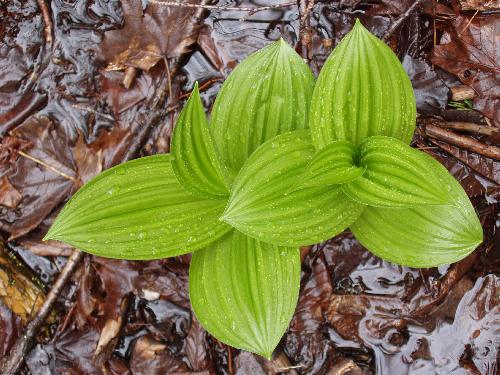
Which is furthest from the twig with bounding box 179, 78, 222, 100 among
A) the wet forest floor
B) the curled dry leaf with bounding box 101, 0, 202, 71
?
the curled dry leaf with bounding box 101, 0, 202, 71

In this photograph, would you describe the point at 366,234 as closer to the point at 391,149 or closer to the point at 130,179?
the point at 391,149

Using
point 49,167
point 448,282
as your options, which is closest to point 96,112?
point 49,167

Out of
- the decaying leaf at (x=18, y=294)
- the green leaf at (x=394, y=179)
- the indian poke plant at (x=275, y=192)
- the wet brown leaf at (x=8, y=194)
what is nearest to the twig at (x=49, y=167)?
the wet brown leaf at (x=8, y=194)

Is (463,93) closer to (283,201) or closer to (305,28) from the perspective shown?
(305,28)

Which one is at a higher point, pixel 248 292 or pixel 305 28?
pixel 305 28

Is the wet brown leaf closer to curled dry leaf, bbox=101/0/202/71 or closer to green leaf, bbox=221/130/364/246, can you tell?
curled dry leaf, bbox=101/0/202/71

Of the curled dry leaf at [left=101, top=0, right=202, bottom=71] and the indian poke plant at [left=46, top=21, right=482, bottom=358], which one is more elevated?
the curled dry leaf at [left=101, top=0, right=202, bottom=71]

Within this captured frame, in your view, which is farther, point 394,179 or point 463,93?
point 463,93
